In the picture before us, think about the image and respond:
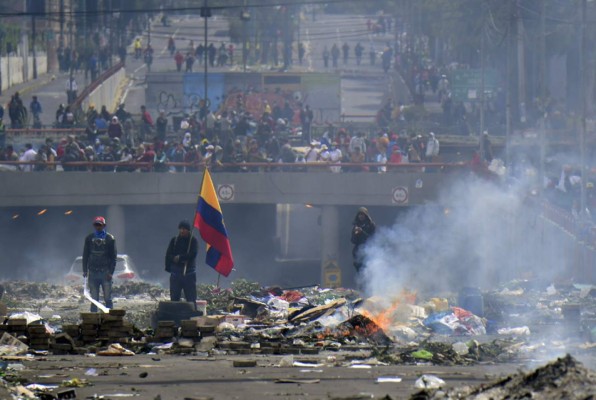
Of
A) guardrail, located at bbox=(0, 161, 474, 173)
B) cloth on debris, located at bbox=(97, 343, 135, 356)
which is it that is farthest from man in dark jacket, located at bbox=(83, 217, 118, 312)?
guardrail, located at bbox=(0, 161, 474, 173)

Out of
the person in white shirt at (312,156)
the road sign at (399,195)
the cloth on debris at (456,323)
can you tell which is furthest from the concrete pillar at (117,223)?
the cloth on debris at (456,323)

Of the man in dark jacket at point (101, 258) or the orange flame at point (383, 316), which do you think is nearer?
the orange flame at point (383, 316)

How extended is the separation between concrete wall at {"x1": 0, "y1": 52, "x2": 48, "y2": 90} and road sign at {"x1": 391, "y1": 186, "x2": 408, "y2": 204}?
33.3 meters

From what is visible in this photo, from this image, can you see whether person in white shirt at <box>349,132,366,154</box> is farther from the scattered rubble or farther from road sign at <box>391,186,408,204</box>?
the scattered rubble

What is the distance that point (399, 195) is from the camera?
3594cm

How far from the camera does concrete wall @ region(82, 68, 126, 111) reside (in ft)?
176

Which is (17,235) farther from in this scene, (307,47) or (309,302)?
(307,47)

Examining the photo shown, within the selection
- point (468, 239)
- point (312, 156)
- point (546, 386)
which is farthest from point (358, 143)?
point (546, 386)

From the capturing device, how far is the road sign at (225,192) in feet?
117

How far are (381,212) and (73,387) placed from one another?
26.1 meters

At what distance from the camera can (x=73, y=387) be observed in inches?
472

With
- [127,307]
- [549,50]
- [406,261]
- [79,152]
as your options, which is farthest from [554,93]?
[127,307]

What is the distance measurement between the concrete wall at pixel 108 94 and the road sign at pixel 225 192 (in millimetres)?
16450

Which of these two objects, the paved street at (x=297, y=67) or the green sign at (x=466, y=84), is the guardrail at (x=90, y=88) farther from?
the green sign at (x=466, y=84)
